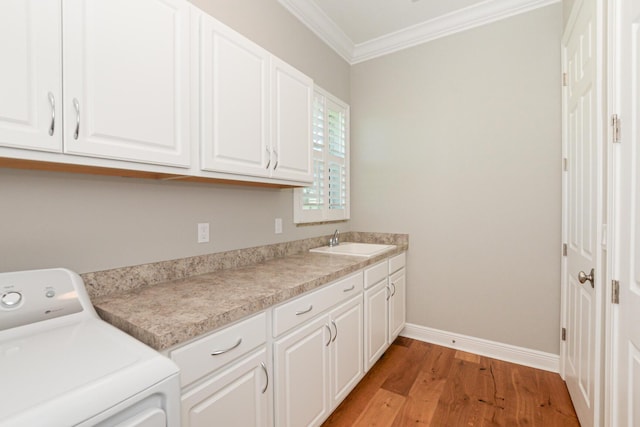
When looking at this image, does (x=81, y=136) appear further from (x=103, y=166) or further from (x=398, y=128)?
(x=398, y=128)

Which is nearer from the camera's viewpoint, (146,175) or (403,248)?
(146,175)

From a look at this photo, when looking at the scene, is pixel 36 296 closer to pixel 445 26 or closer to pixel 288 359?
pixel 288 359

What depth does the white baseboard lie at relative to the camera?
7.38ft

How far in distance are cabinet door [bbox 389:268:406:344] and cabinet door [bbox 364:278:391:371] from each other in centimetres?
9

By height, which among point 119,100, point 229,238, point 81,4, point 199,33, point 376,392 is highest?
point 199,33

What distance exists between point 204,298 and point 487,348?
2378mm

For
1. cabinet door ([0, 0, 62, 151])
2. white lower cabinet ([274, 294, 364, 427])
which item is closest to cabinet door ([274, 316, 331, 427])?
white lower cabinet ([274, 294, 364, 427])

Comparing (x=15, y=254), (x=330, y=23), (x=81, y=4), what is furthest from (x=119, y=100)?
(x=330, y=23)

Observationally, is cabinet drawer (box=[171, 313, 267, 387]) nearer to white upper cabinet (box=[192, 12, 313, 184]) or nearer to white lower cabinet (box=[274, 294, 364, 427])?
white lower cabinet (box=[274, 294, 364, 427])

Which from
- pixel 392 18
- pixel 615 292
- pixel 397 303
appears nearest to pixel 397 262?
pixel 397 303

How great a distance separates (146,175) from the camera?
1363 millimetres

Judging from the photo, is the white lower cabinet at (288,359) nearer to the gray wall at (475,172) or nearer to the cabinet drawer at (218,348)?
the cabinet drawer at (218,348)

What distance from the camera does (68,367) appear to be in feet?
2.23

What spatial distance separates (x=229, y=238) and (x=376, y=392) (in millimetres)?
1425
